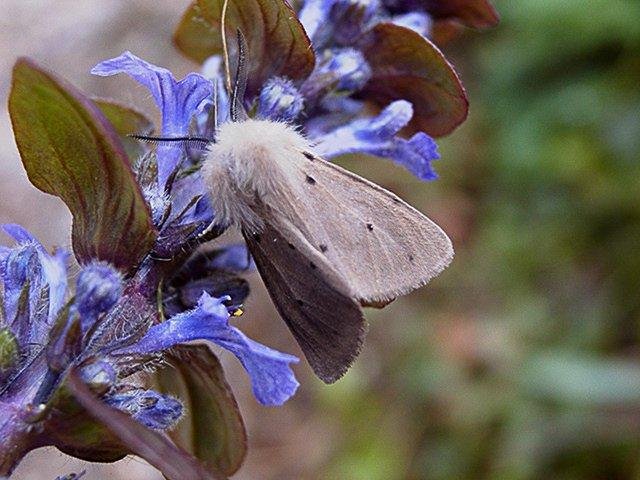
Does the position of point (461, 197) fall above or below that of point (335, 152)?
below

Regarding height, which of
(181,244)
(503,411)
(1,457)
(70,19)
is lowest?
(503,411)

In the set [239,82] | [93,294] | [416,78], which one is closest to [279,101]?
[239,82]

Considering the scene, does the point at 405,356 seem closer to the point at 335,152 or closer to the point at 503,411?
the point at 503,411

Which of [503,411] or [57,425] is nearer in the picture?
[57,425]

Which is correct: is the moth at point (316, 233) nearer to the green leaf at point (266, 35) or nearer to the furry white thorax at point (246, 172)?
the furry white thorax at point (246, 172)

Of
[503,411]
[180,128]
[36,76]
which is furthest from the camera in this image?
[503,411]

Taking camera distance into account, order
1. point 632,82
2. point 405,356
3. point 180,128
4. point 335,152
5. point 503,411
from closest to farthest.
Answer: point 180,128 → point 335,152 → point 503,411 → point 405,356 → point 632,82

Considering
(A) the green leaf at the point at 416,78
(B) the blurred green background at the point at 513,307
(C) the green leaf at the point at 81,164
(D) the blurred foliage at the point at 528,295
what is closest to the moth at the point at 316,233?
(C) the green leaf at the point at 81,164

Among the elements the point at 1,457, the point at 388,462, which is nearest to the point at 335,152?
the point at 1,457
